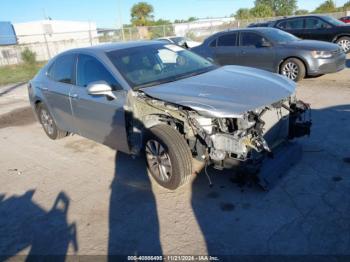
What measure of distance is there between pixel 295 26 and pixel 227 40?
4521 millimetres

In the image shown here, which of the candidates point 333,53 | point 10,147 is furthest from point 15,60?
point 333,53

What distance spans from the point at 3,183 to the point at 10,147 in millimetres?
1823

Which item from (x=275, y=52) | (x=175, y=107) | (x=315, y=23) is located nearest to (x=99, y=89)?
(x=175, y=107)

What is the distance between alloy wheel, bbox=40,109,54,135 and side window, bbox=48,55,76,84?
0.84 metres

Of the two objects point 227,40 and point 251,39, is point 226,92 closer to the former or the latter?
point 251,39

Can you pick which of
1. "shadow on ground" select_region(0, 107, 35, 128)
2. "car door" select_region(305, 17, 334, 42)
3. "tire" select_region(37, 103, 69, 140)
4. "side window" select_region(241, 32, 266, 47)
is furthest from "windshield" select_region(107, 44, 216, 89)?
"car door" select_region(305, 17, 334, 42)

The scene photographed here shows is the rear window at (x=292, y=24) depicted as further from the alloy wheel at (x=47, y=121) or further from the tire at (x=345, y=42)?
the alloy wheel at (x=47, y=121)

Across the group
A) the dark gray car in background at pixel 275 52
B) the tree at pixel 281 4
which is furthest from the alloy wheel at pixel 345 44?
the tree at pixel 281 4

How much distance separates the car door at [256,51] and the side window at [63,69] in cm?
608

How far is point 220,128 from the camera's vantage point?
11.6 ft

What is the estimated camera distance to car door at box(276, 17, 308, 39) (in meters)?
13.1

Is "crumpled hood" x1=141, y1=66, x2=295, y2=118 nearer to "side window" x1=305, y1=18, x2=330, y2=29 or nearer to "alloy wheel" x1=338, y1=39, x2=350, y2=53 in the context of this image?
"alloy wheel" x1=338, y1=39, x2=350, y2=53

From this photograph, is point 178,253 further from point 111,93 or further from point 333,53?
point 333,53

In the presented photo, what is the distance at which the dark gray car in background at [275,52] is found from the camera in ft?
28.8
